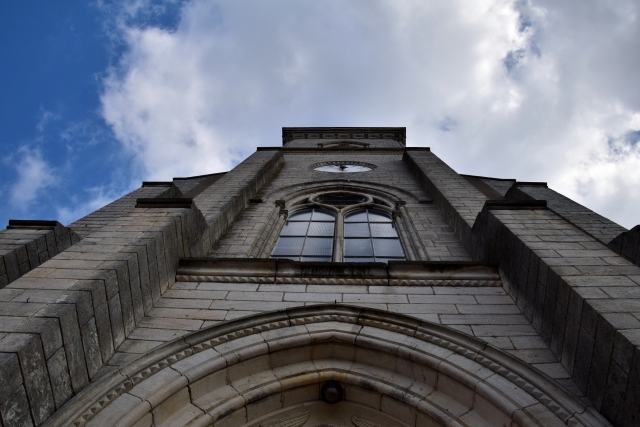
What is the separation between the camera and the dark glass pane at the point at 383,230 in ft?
28.3

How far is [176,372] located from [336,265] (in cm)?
224

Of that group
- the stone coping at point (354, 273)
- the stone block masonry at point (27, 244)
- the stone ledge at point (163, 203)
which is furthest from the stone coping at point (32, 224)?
the stone coping at point (354, 273)

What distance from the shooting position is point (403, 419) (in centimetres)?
388

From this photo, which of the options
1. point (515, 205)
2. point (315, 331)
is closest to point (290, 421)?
point (315, 331)

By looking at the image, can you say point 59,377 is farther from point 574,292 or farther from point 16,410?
point 574,292

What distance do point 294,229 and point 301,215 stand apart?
3.31 ft

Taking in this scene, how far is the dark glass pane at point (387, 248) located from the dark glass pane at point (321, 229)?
966 mm

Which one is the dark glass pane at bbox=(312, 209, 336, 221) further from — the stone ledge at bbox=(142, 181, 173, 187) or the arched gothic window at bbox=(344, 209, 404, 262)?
the stone ledge at bbox=(142, 181, 173, 187)

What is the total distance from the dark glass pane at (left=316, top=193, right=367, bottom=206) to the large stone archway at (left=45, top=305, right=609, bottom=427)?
20.0ft

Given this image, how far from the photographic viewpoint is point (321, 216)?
9773 mm

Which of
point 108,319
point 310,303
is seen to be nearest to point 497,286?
point 310,303

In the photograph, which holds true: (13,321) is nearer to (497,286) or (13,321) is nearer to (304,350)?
(304,350)

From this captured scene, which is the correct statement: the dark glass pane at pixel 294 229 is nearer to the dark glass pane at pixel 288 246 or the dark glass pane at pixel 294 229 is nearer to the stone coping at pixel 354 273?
the dark glass pane at pixel 288 246

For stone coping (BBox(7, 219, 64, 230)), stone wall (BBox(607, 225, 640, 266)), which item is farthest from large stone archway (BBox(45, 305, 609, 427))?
stone coping (BBox(7, 219, 64, 230))
